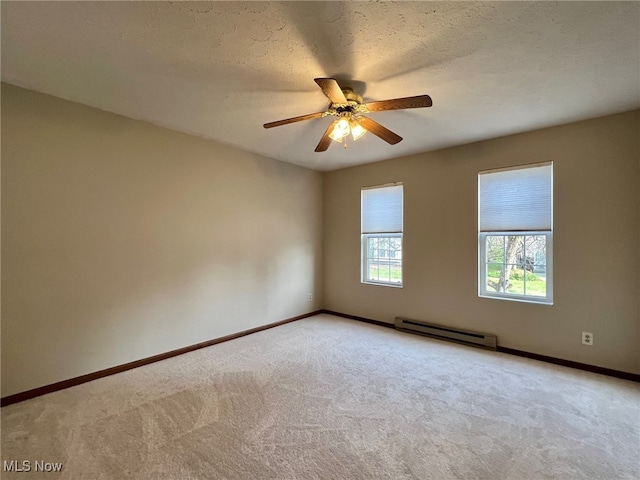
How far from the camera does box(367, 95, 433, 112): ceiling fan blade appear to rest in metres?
1.93

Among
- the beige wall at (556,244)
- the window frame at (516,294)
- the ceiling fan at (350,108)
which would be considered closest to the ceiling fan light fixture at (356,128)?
the ceiling fan at (350,108)

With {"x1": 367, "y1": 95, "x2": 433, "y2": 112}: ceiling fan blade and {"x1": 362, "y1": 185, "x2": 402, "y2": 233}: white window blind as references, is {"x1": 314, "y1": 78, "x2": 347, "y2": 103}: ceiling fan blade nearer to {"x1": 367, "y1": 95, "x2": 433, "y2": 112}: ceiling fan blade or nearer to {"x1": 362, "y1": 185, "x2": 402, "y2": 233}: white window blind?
{"x1": 367, "y1": 95, "x2": 433, "y2": 112}: ceiling fan blade

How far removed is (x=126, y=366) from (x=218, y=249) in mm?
1527

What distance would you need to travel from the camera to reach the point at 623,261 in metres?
2.84

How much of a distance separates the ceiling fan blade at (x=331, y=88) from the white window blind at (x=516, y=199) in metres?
2.43

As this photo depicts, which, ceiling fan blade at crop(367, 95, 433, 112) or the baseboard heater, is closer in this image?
ceiling fan blade at crop(367, 95, 433, 112)

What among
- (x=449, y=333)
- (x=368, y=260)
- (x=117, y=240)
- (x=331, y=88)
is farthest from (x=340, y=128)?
(x=449, y=333)

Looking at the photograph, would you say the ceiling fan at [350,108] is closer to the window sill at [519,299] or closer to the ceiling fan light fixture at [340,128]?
the ceiling fan light fixture at [340,128]

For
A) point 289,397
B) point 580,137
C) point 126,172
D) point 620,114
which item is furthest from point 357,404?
point 620,114

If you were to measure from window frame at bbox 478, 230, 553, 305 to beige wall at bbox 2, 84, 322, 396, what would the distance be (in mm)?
2774

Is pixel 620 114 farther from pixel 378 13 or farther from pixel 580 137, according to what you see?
pixel 378 13

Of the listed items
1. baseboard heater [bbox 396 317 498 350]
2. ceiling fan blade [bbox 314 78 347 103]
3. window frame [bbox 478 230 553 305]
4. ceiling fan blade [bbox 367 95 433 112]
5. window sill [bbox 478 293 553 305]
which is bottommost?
baseboard heater [bbox 396 317 498 350]

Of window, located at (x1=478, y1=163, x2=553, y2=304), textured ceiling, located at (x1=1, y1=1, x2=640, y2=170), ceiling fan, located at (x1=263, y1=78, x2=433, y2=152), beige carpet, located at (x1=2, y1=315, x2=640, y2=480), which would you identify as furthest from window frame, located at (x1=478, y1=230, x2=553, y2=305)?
ceiling fan, located at (x1=263, y1=78, x2=433, y2=152)

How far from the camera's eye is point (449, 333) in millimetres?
3850
